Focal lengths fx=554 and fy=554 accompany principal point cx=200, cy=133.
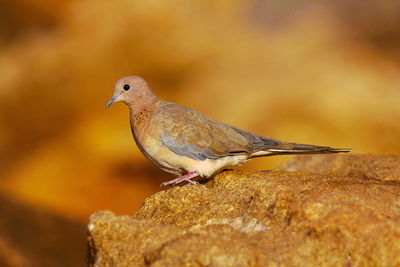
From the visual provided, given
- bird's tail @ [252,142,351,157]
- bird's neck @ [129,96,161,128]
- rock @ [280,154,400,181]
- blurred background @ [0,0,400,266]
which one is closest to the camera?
bird's tail @ [252,142,351,157]

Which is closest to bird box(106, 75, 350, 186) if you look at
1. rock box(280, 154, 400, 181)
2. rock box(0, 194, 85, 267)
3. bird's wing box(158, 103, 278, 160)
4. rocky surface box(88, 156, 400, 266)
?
bird's wing box(158, 103, 278, 160)

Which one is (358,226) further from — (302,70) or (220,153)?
(302,70)

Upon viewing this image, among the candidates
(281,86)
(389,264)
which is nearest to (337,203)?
(389,264)

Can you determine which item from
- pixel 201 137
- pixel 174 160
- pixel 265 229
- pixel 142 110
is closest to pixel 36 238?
pixel 142 110

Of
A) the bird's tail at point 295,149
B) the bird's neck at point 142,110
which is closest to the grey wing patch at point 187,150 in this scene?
the bird's neck at point 142,110

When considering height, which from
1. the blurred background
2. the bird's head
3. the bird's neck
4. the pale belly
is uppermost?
the blurred background

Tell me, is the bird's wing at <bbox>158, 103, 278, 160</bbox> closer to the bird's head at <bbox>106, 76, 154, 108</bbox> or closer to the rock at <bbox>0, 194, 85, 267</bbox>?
the bird's head at <bbox>106, 76, 154, 108</bbox>

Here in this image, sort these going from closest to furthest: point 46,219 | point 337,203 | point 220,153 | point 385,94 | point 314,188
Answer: point 337,203 < point 314,188 < point 220,153 < point 46,219 < point 385,94
